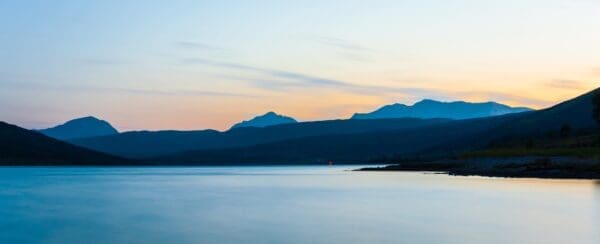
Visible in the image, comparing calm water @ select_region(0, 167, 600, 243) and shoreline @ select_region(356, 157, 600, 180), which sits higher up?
shoreline @ select_region(356, 157, 600, 180)

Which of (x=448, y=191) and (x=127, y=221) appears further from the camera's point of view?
(x=448, y=191)

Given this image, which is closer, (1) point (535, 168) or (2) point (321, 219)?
(2) point (321, 219)

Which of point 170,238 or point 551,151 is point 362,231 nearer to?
point 170,238

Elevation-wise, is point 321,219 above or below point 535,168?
below

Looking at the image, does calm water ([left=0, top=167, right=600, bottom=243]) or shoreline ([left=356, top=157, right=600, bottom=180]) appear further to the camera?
shoreline ([left=356, top=157, right=600, bottom=180])

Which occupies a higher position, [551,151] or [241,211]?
[551,151]

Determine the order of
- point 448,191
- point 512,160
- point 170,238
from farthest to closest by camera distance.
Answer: point 512,160 < point 448,191 < point 170,238

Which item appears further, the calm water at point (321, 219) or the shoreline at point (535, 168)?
the shoreline at point (535, 168)

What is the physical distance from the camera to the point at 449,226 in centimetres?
3209

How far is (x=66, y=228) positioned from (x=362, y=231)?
1386 centimetres

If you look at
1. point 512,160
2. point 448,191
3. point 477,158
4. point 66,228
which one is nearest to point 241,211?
point 66,228

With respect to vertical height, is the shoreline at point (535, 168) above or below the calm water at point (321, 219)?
above

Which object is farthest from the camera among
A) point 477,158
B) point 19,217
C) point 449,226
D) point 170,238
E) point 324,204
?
point 477,158

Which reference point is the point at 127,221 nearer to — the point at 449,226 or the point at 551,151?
the point at 449,226
